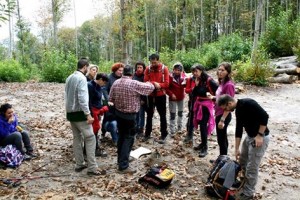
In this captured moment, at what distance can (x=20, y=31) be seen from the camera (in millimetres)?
27938

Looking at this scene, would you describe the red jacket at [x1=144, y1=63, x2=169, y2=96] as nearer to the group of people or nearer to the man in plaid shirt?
the group of people

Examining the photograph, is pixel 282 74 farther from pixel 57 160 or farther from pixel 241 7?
pixel 241 7

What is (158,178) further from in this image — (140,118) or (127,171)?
(140,118)

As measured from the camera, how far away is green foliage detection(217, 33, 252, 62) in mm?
19188

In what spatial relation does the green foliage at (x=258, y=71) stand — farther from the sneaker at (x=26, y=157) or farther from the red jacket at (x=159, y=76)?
the sneaker at (x=26, y=157)

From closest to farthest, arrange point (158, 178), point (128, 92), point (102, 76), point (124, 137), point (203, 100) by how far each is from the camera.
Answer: point (158, 178) → point (128, 92) → point (124, 137) → point (102, 76) → point (203, 100)

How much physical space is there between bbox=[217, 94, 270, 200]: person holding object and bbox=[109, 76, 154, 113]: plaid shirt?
4.66 feet

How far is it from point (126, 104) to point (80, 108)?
2.45 ft

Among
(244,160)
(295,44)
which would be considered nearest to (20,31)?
(295,44)

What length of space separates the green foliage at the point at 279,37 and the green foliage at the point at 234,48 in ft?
4.43

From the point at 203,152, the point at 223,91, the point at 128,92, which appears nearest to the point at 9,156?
the point at 128,92

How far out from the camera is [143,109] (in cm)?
698

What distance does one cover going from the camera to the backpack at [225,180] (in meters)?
4.43

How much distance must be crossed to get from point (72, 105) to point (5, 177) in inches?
64.9
